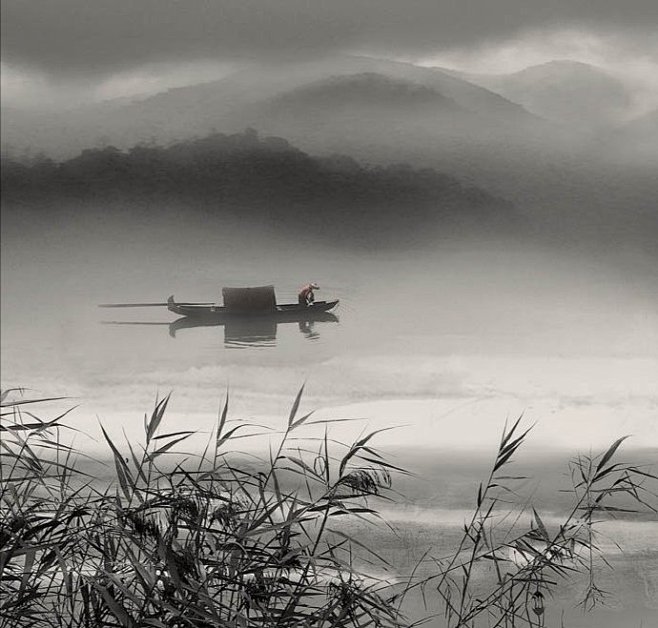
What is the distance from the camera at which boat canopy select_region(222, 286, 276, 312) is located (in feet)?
10.8

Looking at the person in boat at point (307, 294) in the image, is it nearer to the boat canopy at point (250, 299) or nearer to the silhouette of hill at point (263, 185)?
the boat canopy at point (250, 299)

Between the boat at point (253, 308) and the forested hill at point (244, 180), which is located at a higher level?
the forested hill at point (244, 180)

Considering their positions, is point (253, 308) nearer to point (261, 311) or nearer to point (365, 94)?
point (261, 311)

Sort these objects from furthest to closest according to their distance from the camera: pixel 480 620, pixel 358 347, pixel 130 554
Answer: pixel 358 347, pixel 480 620, pixel 130 554

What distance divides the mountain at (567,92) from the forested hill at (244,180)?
0.30 meters

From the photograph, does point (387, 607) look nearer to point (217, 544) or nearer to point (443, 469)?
point (217, 544)

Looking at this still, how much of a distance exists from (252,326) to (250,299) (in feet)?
0.27

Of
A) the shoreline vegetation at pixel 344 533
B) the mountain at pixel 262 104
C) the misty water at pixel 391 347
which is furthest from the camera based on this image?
the mountain at pixel 262 104

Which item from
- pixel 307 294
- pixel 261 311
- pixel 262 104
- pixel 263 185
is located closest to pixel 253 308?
pixel 261 311

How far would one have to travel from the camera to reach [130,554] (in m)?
2.36

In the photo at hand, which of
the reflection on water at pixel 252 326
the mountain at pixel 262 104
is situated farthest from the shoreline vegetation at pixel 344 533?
the mountain at pixel 262 104

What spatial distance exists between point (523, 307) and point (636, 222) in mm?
405

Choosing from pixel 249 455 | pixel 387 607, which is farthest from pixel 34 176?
pixel 387 607

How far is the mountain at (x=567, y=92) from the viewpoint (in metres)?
3.16
